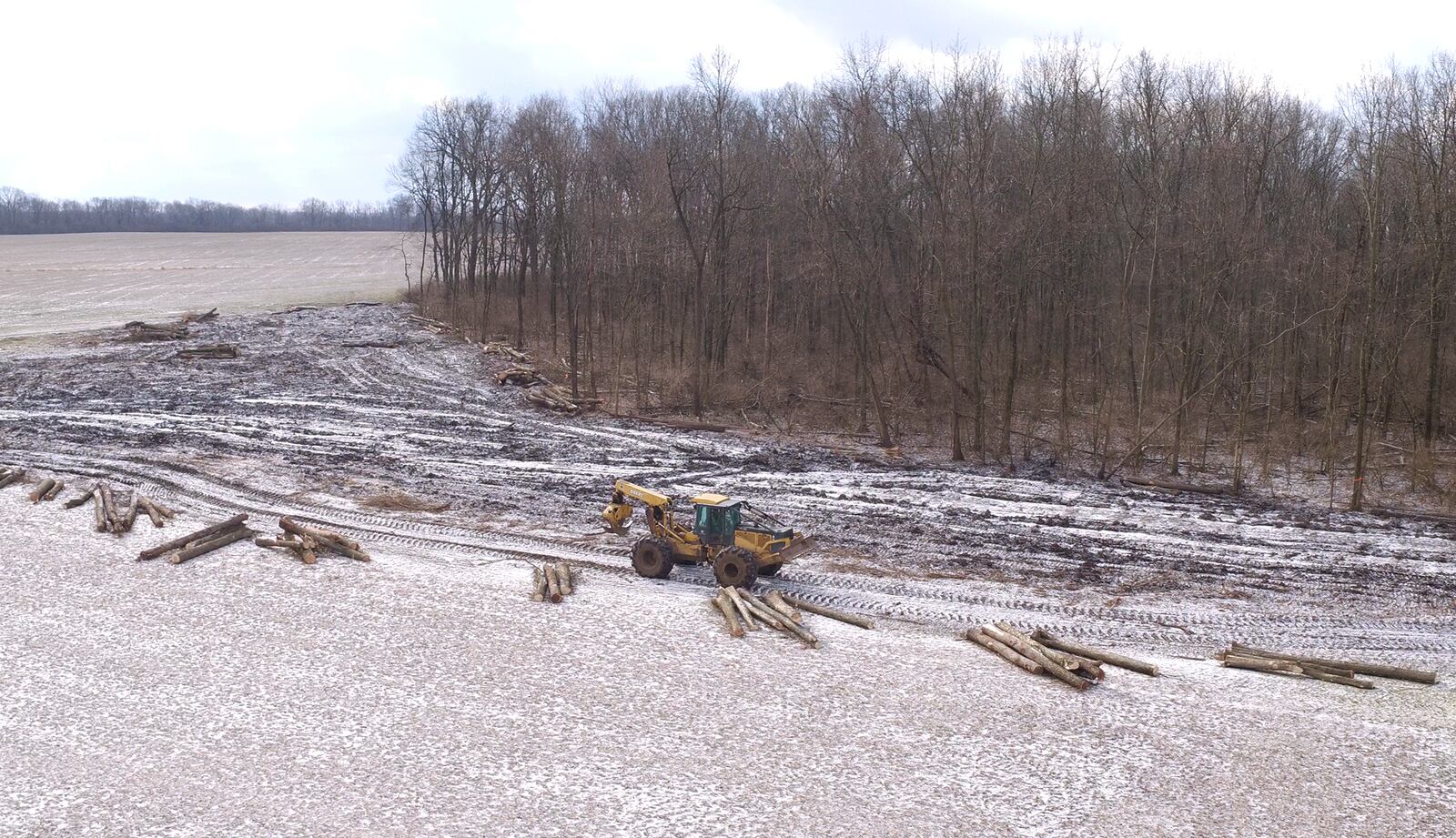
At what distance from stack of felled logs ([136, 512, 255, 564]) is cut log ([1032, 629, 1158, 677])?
497 inches

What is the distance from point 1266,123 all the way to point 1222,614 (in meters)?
19.8

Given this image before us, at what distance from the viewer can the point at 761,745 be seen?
10.9 m

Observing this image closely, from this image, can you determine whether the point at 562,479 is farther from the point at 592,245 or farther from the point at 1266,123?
the point at 1266,123

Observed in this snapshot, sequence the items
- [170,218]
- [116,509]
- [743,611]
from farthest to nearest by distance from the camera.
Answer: [170,218] → [116,509] → [743,611]

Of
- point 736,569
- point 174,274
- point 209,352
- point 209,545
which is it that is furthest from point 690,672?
point 174,274

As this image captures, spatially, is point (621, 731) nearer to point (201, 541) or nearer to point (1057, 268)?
point (201, 541)

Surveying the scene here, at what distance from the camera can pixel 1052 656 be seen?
12.9 m

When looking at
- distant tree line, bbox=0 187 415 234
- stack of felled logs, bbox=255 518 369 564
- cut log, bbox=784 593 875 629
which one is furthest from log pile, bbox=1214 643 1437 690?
distant tree line, bbox=0 187 415 234

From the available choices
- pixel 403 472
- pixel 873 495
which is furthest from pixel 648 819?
pixel 403 472

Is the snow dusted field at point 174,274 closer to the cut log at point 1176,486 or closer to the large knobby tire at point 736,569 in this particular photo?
the large knobby tire at point 736,569

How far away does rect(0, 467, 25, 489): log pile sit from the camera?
68.6 ft

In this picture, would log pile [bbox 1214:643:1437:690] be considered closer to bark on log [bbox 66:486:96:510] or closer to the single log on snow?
the single log on snow

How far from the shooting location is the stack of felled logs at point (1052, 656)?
12578mm

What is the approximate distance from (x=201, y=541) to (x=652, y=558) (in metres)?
7.37
